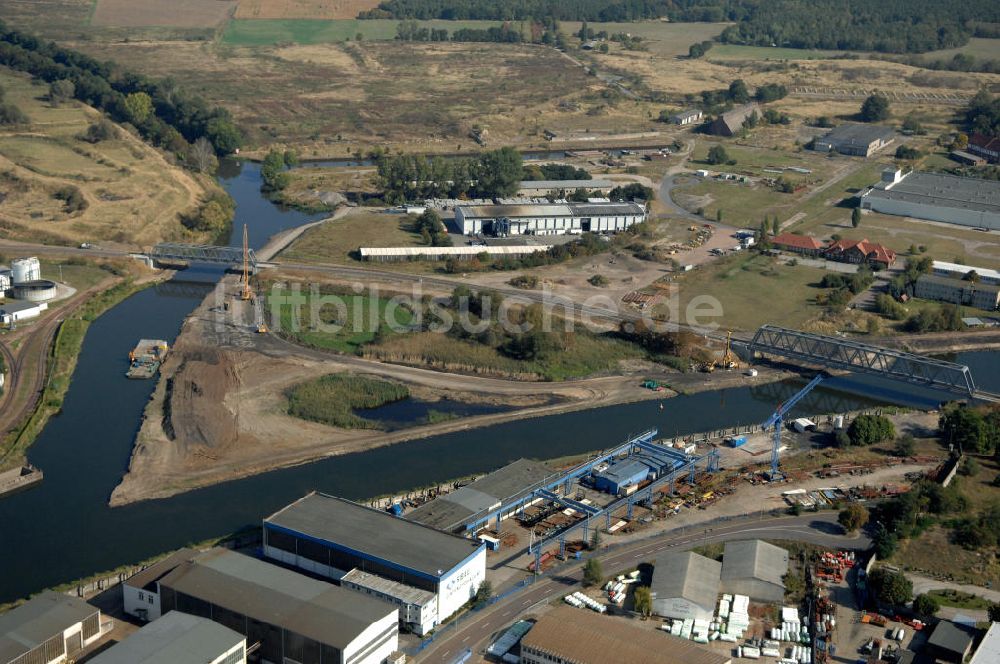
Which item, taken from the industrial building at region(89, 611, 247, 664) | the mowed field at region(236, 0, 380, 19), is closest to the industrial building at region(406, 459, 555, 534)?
the industrial building at region(89, 611, 247, 664)

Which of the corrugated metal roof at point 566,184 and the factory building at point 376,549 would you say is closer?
the factory building at point 376,549

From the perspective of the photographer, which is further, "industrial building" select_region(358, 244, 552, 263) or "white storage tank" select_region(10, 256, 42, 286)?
"industrial building" select_region(358, 244, 552, 263)

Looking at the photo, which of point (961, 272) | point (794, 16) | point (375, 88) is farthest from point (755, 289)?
point (794, 16)

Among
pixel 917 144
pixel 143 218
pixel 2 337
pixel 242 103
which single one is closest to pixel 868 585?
pixel 2 337

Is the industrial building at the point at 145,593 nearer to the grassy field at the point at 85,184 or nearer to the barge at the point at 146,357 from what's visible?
the barge at the point at 146,357

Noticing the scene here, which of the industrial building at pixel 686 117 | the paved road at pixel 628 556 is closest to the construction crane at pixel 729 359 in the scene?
the paved road at pixel 628 556

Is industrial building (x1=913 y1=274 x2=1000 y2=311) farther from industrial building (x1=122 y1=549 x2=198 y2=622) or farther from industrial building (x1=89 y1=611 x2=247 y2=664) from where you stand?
industrial building (x1=89 y1=611 x2=247 y2=664)

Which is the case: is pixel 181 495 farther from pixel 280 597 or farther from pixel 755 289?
pixel 755 289
